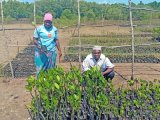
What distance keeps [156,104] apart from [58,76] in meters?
1.30

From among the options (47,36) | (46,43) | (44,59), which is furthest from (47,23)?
(44,59)

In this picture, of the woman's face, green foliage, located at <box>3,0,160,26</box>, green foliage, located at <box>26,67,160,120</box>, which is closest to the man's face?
the woman's face

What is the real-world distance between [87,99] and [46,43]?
234 centimetres

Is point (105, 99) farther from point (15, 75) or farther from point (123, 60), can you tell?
point (123, 60)

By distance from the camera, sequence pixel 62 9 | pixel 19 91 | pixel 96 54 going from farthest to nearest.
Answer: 1. pixel 62 9
2. pixel 19 91
3. pixel 96 54

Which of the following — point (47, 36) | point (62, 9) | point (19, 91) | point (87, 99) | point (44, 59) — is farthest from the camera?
point (62, 9)

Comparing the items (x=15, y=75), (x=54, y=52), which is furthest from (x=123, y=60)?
(x=54, y=52)

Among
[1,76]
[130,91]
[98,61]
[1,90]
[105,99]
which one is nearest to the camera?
[105,99]

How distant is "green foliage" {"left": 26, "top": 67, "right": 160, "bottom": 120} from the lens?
14.7ft

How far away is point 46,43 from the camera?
683 centimetres

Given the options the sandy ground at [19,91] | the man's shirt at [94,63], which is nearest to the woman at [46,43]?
the sandy ground at [19,91]

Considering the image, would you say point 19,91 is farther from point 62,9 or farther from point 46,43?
point 62,9

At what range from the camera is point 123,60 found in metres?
11.4

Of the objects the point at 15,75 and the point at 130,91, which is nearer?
the point at 130,91
